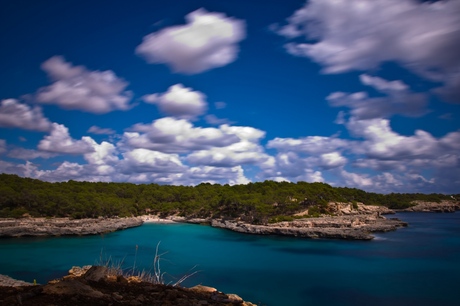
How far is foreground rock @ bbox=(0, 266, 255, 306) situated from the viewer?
464cm

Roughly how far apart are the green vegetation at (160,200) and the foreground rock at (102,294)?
52.4m

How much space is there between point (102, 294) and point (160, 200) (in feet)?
264

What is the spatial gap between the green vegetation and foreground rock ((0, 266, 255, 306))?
52409 millimetres

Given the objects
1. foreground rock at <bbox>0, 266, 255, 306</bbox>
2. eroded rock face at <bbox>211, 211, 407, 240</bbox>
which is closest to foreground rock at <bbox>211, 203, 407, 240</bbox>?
eroded rock face at <bbox>211, 211, 407, 240</bbox>

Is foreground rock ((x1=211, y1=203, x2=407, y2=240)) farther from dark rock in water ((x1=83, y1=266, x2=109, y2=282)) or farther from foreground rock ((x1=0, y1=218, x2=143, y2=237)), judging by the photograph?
dark rock in water ((x1=83, y1=266, x2=109, y2=282))

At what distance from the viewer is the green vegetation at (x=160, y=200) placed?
58.0m

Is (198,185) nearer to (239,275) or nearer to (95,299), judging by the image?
(239,275)

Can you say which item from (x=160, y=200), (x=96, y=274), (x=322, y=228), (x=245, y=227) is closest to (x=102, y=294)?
(x=96, y=274)

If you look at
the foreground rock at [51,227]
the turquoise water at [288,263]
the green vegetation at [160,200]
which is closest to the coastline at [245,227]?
the foreground rock at [51,227]

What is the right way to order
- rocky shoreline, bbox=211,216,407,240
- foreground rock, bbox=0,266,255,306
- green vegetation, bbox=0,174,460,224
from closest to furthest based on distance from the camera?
foreground rock, bbox=0,266,255,306 → rocky shoreline, bbox=211,216,407,240 → green vegetation, bbox=0,174,460,224

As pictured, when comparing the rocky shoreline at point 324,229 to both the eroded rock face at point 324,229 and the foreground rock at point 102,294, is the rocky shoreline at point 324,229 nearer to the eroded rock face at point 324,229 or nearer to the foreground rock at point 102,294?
the eroded rock face at point 324,229

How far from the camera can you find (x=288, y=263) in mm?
30312

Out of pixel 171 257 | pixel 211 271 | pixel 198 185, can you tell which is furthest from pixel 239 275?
pixel 198 185

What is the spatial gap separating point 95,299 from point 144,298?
88cm
